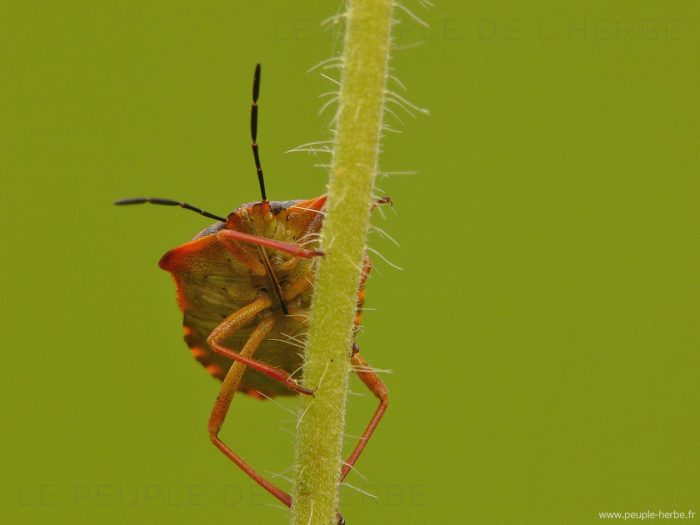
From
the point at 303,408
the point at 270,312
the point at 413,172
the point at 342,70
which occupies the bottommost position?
the point at 303,408

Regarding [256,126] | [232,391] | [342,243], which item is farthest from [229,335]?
[342,243]

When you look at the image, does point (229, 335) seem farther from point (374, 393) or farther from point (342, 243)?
point (342, 243)

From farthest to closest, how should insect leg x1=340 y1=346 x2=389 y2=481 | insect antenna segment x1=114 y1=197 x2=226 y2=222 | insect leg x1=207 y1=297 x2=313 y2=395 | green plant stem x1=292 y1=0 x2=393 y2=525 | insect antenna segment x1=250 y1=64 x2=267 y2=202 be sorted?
1. insect leg x1=340 y1=346 x2=389 y2=481
2. insect leg x1=207 y1=297 x2=313 y2=395
3. insect antenna segment x1=250 y1=64 x2=267 y2=202
4. insect antenna segment x1=114 y1=197 x2=226 y2=222
5. green plant stem x1=292 y1=0 x2=393 y2=525

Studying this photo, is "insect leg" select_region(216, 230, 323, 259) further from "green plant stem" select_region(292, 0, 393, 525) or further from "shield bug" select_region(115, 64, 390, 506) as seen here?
"green plant stem" select_region(292, 0, 393, 525)

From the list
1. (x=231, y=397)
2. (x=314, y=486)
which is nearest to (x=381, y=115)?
(x=314, y=486)

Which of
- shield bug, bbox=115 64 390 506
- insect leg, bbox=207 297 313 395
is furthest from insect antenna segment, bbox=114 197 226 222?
insect leg, bbox=207 297 313 395

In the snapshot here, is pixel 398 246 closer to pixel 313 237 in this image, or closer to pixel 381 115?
pixel 381 115
